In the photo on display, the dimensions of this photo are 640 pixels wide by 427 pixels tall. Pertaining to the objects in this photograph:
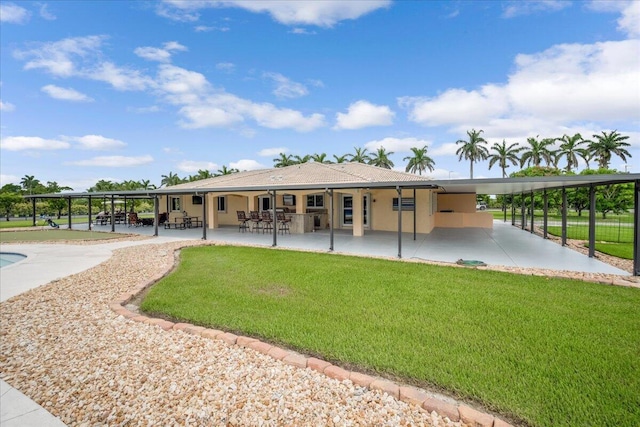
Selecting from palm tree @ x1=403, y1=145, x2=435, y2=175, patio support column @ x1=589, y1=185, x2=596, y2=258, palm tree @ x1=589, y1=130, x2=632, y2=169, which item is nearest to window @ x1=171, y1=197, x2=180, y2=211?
patio support column @ x1=589, y1=185, x2=596, y2=258

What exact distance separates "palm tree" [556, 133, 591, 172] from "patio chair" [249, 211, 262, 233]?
49590 millimetres

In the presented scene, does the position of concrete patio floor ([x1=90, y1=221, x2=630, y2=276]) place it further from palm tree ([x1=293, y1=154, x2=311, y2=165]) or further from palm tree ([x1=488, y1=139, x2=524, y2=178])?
palm tree ([x1=488, y1=139, x2=524, y2=178])

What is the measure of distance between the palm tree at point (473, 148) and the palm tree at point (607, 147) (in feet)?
48.4

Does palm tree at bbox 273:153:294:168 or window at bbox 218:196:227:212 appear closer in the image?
window at bbox 218:196:227:212

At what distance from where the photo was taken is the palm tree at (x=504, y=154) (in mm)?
48469

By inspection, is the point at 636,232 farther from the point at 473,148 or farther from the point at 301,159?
the point at 473,148

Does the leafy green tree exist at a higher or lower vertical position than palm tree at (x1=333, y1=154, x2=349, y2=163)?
lower

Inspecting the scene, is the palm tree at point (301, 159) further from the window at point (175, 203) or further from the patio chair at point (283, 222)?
the patio chair at point (283, 222)

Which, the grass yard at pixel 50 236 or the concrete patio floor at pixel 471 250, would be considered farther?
the grass yard at pixel 50 236

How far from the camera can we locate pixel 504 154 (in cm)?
4856

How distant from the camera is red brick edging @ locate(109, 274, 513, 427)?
8.21ft

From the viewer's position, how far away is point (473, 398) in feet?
8.97

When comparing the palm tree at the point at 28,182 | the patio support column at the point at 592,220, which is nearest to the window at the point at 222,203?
the patio support column at the point at 592,220

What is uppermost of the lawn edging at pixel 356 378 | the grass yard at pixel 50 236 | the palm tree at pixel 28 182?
the palm tree at pixel 28 182
